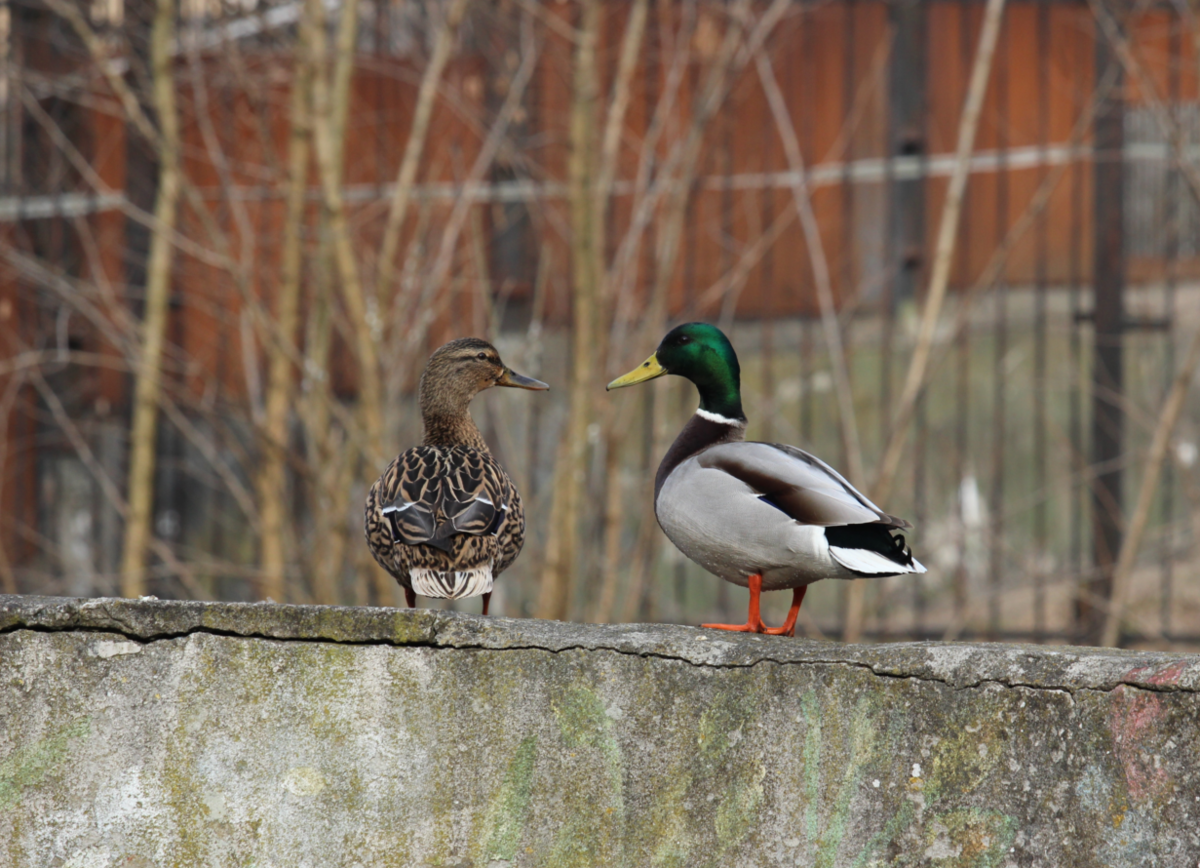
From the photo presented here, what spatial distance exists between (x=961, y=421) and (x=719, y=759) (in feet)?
14.2

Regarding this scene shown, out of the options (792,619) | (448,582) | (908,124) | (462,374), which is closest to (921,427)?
(908,124)

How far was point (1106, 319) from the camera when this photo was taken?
626 cm

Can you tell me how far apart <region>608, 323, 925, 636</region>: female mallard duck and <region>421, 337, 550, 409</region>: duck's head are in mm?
652

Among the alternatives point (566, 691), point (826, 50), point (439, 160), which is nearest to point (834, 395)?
point (826, 50)

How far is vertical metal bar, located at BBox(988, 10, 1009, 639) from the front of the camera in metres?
6.18

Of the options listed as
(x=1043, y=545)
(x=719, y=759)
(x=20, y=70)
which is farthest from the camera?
(x=1043, y=545)

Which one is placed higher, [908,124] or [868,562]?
[908,124]

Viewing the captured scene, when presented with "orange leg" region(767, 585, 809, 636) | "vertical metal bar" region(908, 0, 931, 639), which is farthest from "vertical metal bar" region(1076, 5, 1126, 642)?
"orange leg" region(767, 585, 809, 636)

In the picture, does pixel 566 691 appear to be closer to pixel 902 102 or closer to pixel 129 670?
pixel 129 670

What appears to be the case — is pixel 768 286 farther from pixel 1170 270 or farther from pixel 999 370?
pixel 1170 270

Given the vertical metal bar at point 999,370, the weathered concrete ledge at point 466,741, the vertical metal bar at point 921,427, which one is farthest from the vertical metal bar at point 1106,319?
the weathered concrete ledge at point 466,741

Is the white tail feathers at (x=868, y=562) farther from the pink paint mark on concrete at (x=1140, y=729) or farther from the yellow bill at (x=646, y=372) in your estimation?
the yellow bill at (x=646, y=372)

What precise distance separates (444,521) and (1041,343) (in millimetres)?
4295

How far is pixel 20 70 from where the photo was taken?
5.96 metres
